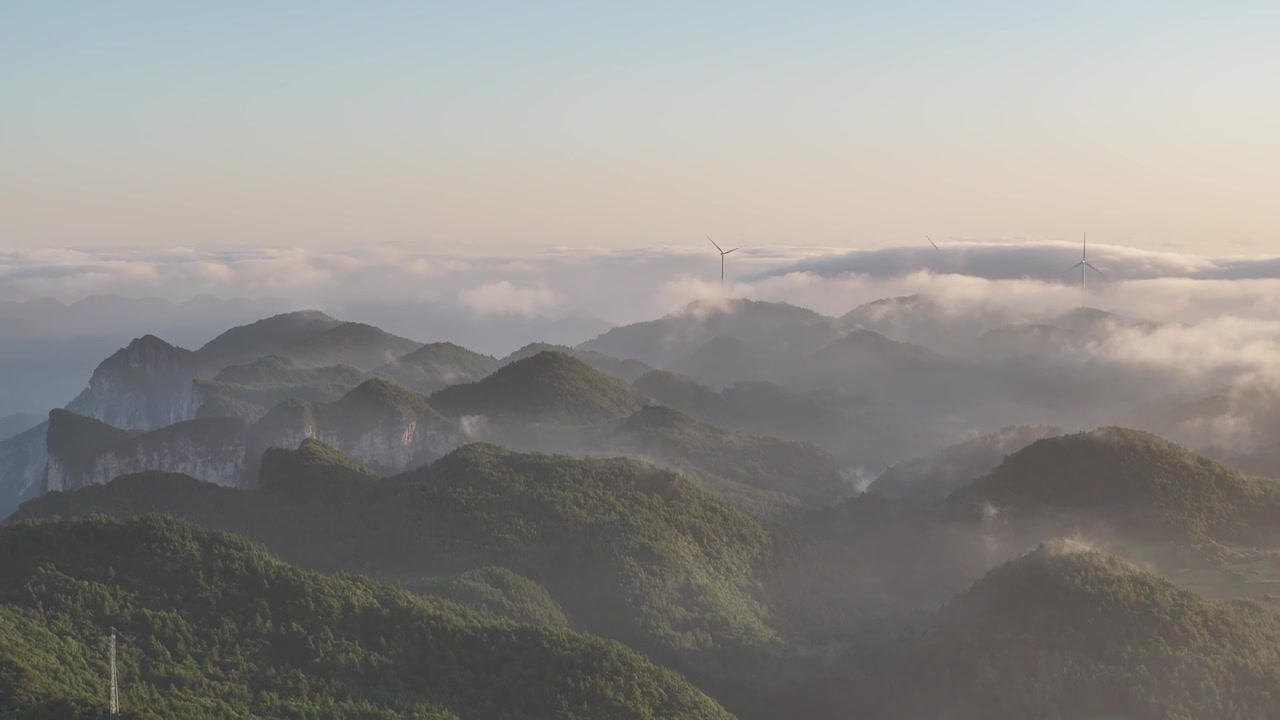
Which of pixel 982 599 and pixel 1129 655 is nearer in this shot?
pixel 1129 655

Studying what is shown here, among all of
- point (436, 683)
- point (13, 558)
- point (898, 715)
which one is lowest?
point (898, 715)

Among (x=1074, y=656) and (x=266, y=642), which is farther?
(x=1074, y=656)

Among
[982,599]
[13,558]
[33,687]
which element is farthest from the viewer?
[982,599]

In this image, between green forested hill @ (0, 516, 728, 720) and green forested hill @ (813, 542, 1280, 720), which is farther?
green forested hill @ (813, 542, 1280, 720)

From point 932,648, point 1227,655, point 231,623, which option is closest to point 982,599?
point 932,648

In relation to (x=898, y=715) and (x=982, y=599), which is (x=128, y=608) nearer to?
(x=898, y=715)
